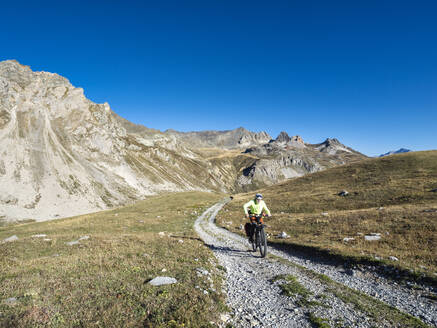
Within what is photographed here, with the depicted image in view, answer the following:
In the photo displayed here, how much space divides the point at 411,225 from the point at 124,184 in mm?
147102

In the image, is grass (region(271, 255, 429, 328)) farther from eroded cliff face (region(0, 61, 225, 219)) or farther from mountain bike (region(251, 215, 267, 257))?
eroded cliff face (region(0, 61, 225, 219))

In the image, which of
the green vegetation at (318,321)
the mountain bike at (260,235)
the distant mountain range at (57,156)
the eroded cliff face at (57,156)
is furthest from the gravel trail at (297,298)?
the eroded cliff face at (57,156)

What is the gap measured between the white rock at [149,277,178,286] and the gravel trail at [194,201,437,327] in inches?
104

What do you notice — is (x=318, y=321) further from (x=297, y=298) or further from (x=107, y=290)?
(x=107, y=290)

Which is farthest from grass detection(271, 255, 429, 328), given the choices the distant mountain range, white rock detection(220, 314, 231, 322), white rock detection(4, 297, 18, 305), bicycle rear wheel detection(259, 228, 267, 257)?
the distant mountain range

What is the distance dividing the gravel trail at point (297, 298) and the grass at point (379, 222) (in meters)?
2.51

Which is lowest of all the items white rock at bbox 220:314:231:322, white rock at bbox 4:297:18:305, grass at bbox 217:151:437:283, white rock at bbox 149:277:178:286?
grass at bbox 217:151:437:283

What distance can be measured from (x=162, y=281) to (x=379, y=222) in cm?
2367

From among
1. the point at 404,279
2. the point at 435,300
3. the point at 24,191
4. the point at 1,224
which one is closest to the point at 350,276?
the point at 404,279

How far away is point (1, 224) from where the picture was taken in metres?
70.2

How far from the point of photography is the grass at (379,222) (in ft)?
A: 49.3

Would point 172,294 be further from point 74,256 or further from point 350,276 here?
point 350,276

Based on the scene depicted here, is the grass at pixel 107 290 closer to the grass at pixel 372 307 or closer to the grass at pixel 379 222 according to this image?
the grass at pixel 372 307

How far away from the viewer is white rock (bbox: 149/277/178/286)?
32.7ft
